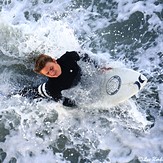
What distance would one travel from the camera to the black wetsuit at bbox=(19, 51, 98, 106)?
4871 mm

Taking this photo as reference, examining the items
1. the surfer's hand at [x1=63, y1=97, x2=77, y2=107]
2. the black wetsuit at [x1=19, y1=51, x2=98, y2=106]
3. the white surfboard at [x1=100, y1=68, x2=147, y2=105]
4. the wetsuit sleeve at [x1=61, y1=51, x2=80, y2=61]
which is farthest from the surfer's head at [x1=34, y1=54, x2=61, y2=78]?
the white surfboard at [x1=100, y1=68, x2=147, y2=105]

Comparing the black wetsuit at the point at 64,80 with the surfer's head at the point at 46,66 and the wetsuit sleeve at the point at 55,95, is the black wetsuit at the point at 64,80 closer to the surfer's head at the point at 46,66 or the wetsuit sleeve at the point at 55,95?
the wetsuit sleeve at the point at 55,95

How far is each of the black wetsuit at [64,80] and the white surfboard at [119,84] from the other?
1.39ft

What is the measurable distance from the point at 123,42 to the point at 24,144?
7.66ft

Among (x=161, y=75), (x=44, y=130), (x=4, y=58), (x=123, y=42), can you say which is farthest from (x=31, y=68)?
(x=161, y=75)

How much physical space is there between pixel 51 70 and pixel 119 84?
1.17m

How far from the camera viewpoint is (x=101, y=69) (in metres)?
5.32

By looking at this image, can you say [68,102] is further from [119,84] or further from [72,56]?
[119,84]

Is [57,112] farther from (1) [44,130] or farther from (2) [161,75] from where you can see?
(2) [161,75]

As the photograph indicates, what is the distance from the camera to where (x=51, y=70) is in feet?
14.5

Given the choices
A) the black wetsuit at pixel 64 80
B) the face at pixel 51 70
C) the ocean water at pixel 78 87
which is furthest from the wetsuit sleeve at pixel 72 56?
the face at pixel 51 70

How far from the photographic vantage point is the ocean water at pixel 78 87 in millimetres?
5156

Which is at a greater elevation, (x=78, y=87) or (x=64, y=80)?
(x=64, y=80)

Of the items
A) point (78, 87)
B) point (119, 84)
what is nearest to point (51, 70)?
point (78, 87)
